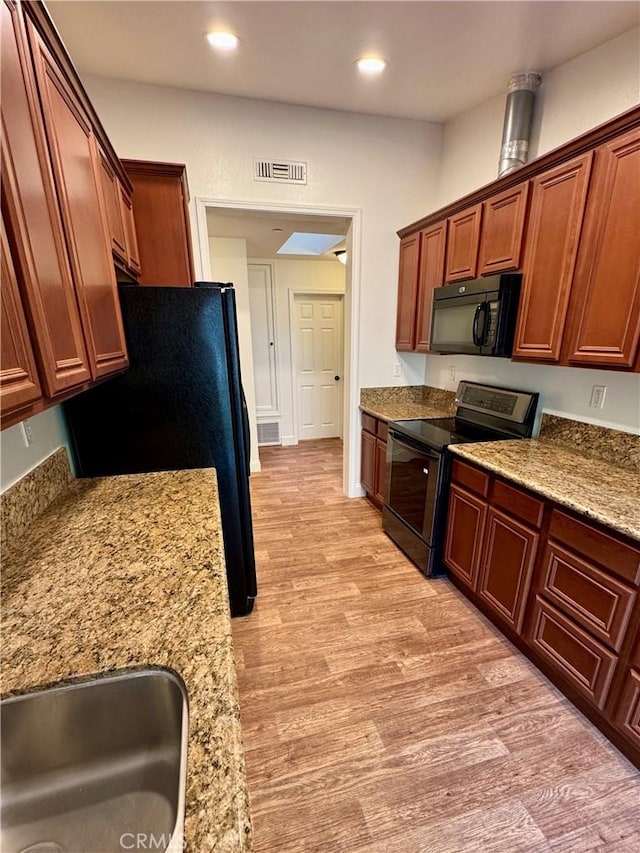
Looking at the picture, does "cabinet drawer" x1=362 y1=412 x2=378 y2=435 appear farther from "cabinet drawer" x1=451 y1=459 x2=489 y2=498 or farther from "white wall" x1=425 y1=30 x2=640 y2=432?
"cabinet drawer" x1=451 y1=459 x2=489 y2=498

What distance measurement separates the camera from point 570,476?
1674mm

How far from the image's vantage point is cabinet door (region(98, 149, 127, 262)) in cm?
146

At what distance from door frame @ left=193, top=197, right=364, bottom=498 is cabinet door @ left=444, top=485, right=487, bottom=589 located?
137 centimetres

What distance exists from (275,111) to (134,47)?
3.06 feet

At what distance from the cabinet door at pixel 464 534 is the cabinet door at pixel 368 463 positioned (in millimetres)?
1061

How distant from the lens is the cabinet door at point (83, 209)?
95 centimetres

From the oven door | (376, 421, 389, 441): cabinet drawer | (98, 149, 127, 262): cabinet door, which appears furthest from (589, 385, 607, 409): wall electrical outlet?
(98, 149, 127, 262): cabinet door

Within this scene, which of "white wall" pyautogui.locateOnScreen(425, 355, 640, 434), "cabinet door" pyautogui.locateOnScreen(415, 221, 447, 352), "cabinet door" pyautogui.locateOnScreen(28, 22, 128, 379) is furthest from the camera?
"cabinet door" pyautogui.locateOnScreen(415, 221, 447, 352)

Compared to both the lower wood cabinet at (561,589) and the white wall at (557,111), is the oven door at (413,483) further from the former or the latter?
the white wall at (557,111)

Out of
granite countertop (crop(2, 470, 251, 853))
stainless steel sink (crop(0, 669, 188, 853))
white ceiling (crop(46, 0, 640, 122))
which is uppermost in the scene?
white ceiling (crop(46, 0, 640, 122))

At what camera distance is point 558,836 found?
1.20 m

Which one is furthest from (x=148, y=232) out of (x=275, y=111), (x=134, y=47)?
(x=275, y=111)

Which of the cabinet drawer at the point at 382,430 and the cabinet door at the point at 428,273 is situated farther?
the cabinet drawer at the point at 382,430

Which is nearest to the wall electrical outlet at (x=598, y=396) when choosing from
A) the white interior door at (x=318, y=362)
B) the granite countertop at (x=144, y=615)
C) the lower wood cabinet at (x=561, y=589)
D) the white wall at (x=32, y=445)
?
the lower wood cabinet at (x=561, y=589)
